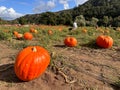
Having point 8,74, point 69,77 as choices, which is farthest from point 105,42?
point 8,74

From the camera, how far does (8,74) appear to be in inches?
172

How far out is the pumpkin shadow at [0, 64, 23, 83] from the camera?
415 centimetres

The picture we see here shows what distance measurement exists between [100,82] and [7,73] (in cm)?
160

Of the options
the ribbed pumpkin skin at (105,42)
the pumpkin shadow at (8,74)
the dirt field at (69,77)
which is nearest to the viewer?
the dirt field at (69,77)

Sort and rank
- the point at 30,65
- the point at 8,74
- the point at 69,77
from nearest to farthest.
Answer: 1. the point at 30,65
2. the point at 69,77
3. the point at 8,74

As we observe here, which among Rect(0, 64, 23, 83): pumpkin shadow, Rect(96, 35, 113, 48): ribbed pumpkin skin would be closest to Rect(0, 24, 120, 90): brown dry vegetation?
Rect(0, 64, 23, 83): pumpkin shadow

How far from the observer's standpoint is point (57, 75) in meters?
4.18

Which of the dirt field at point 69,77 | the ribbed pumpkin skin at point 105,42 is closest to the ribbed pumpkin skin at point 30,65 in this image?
the dirt field at point 69,77

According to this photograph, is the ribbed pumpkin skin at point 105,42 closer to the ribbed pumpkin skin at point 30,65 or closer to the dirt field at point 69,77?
the dirt field at point 69,77

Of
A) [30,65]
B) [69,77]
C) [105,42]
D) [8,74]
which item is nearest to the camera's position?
[30,65]

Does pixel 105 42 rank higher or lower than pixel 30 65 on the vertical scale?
lower

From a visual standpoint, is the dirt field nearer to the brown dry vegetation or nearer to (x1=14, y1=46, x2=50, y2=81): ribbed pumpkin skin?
the brown dry vegetation

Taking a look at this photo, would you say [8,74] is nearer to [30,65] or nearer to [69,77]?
[30,65]

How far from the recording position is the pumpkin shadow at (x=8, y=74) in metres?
4.15
